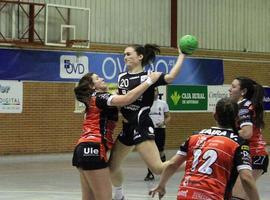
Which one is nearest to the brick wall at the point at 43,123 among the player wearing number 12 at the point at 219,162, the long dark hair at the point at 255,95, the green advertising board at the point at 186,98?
the green advertising board at the point at 186,98

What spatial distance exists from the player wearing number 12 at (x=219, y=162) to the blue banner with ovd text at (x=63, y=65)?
1304 cm

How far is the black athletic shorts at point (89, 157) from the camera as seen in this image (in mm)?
6426

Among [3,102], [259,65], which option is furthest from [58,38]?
[259,65]

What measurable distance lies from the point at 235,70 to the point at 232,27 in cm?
176

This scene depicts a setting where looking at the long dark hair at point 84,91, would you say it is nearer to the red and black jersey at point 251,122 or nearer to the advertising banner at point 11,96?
the red and black jersey at point 251,122

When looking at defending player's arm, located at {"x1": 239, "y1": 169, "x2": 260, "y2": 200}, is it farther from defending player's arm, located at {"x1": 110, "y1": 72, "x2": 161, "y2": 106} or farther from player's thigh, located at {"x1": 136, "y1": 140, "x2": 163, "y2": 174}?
player's thigh, located at {"x1": 136, "y1": 140, "x2": 163, "y2": 174}

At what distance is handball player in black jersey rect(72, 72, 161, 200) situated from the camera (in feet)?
21.1

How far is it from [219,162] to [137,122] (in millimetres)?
3268

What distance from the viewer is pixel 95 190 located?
6449 mm

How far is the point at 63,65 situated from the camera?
20266 mm

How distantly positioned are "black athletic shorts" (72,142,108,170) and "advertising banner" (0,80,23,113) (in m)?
13.0

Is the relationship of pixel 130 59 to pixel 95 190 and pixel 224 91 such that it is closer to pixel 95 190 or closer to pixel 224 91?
pixel 95 190

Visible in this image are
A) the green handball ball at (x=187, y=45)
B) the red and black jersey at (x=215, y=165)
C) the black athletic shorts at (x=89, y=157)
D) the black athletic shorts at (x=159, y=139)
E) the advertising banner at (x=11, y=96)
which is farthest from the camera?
the advertising banner at (x=11, y=96)

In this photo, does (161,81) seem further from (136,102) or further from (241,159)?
(241,159)
